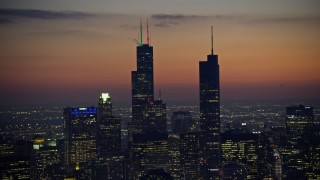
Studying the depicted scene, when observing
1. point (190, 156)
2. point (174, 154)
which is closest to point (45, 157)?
point (190, 156)

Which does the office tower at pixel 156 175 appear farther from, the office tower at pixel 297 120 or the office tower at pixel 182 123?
the office tower at pixel 182 123

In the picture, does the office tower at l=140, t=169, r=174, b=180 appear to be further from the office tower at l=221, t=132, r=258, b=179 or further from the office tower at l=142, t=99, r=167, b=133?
the office tower at l=142, t=99, r=167, b=133

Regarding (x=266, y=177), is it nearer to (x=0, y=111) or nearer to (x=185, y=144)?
(x=185, y=144)

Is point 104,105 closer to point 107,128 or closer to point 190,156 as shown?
point 107,128

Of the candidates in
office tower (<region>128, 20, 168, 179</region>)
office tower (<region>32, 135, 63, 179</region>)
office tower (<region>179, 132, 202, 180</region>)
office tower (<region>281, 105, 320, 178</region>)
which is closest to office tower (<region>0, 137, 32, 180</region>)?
office tower (<region>32, 135, 63, 179</region>)

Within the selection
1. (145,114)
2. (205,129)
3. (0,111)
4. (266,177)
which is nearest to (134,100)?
(145,114)

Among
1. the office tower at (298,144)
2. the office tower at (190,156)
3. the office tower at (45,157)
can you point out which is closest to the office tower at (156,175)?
the office tower at (190,156)

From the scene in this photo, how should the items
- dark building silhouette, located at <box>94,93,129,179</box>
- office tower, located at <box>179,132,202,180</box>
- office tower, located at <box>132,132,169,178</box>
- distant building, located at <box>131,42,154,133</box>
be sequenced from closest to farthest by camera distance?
dark building silhouette, located at <box>94,93,129,179</box> → office tower, located at <box>179,132,202,180</box> → office tower, located at <box>132,132,169,178</box> → distant building, located at <box>131,42,154,133</box>
